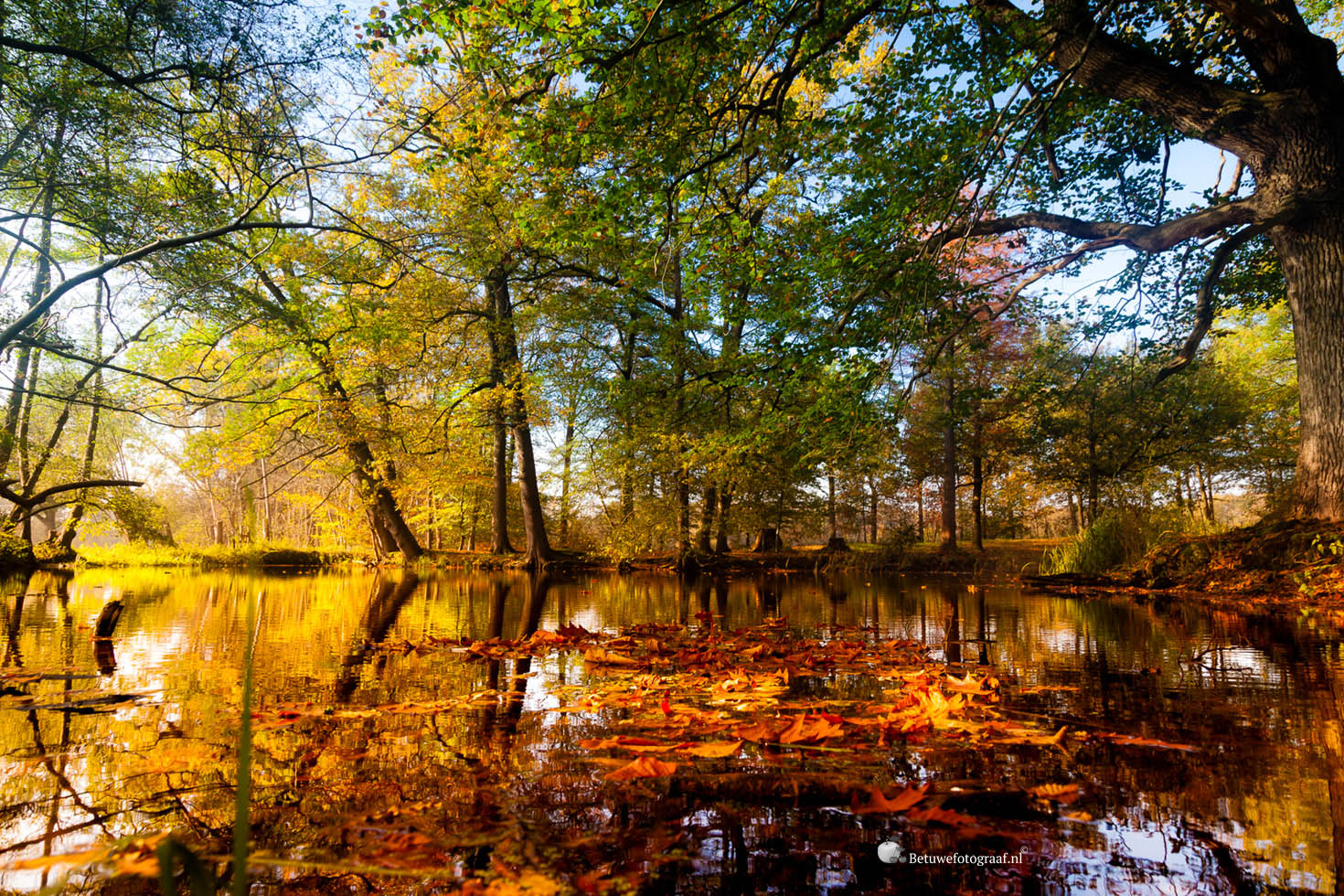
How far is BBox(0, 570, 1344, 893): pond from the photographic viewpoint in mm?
1150

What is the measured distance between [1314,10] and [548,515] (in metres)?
24.4

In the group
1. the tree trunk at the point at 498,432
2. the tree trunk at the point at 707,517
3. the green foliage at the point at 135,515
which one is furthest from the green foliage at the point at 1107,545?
the green foliage at the point at 135,515

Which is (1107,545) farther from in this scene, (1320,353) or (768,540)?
(768,540)

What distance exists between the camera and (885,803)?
4.51 ft

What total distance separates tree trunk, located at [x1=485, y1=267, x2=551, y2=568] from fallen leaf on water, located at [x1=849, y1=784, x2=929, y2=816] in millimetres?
13511

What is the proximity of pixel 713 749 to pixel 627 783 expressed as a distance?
321 millimetres

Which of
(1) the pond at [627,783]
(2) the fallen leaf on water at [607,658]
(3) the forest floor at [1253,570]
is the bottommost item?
(2) the fallen leaf on water at [607,658]

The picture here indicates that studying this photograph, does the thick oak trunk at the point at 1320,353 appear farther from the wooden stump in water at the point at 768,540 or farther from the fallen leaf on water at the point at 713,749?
the wooden stump in water at the point at 768,540

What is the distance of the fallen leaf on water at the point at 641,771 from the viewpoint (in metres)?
1.58

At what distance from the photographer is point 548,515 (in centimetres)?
2606

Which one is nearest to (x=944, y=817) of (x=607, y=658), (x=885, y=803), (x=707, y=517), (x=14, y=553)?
(x=885, y=803)

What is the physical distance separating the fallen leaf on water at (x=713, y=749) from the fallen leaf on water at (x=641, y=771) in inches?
5.2

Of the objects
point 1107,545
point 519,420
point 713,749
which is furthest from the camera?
point 519,420

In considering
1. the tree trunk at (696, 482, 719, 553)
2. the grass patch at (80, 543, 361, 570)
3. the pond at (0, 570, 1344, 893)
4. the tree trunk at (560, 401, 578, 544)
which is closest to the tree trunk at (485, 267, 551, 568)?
the tree trunk at (560, 401, 578, 544)
